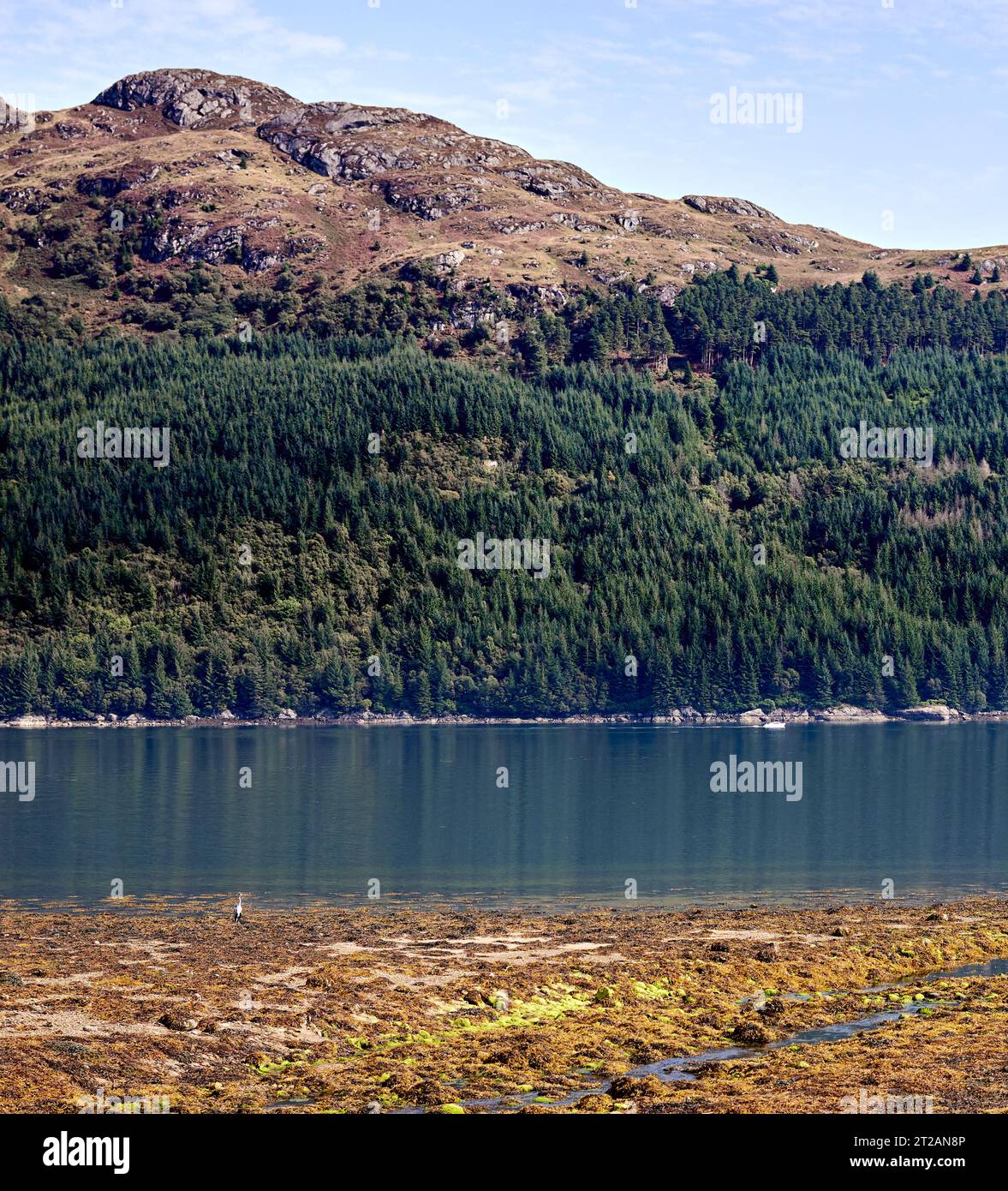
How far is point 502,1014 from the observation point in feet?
138

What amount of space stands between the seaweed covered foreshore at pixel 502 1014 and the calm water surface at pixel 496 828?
13.6 meters

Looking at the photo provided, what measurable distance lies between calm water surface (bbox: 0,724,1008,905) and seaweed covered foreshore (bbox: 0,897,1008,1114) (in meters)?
13.6

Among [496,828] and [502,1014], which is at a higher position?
[502,1014]

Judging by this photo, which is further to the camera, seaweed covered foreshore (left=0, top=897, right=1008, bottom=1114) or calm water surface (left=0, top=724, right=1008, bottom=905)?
calm water surface (left=0, top=724, right=1008, bottom=905)

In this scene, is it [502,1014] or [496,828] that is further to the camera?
[496,828]

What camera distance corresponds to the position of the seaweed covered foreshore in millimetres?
33031

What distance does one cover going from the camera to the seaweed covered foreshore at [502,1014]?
33031mm

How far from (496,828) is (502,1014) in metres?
59.3

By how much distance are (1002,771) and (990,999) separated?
113623 millimetres

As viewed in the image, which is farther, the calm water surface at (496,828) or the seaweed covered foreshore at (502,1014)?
the calm water surface at (496,828)

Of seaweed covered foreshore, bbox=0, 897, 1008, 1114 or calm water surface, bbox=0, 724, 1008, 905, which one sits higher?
seaweed covered foreshore, bbox=0, 897, 1008, 1114

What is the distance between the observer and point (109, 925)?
58.2 m
